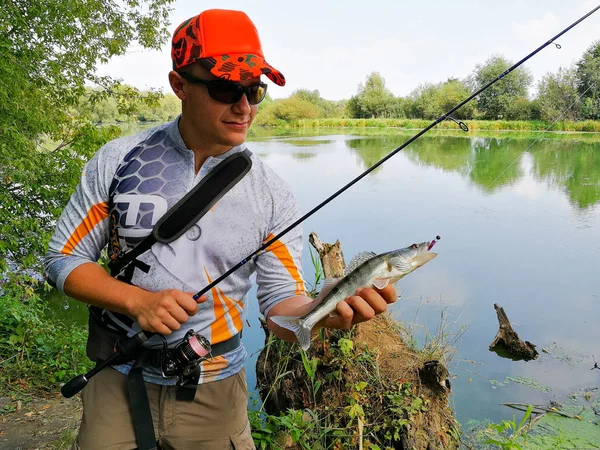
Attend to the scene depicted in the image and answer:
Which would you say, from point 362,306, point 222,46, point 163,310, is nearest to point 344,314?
point 362,306

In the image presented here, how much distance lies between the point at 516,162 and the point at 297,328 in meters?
20.3

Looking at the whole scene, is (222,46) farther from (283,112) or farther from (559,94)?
(283,112)

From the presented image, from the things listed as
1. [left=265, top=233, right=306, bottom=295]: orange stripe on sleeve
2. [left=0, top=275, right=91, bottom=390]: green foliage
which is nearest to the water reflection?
[left=0, top=275, right=91, bottom=390]: green foliage

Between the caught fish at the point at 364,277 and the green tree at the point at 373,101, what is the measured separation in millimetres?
65208

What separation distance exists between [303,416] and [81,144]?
447 centimetres

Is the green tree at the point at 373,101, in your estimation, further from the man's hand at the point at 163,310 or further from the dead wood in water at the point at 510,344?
the man's hand at the point at 163,310

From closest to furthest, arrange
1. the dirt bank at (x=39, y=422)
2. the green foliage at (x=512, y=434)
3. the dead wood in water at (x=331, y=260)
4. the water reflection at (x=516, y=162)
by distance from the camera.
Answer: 1. the green foliage at (x=512, y=434)
2. the dirt bank at (x=39, y=422)
3. the dead wood in water at (x=331, y=260)
4. the water reflection at (x=516, y=162)

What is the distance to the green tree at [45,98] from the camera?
17.4 ft

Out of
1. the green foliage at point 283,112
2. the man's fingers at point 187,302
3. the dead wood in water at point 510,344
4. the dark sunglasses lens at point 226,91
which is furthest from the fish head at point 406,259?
the green foliage at point 283,112

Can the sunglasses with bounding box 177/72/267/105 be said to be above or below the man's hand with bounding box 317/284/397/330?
above

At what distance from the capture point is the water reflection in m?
15.1

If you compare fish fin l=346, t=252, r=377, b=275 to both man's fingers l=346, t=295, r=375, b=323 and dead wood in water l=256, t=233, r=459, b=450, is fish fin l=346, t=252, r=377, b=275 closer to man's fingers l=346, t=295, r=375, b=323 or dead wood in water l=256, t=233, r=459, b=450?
man's fingers l=346, t=295, r=375, b=323

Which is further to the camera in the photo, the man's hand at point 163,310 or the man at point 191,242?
the man at point 191,242

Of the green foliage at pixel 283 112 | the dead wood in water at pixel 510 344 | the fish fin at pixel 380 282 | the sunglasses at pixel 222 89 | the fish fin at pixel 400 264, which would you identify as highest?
the green foliage at pixel 283 112
